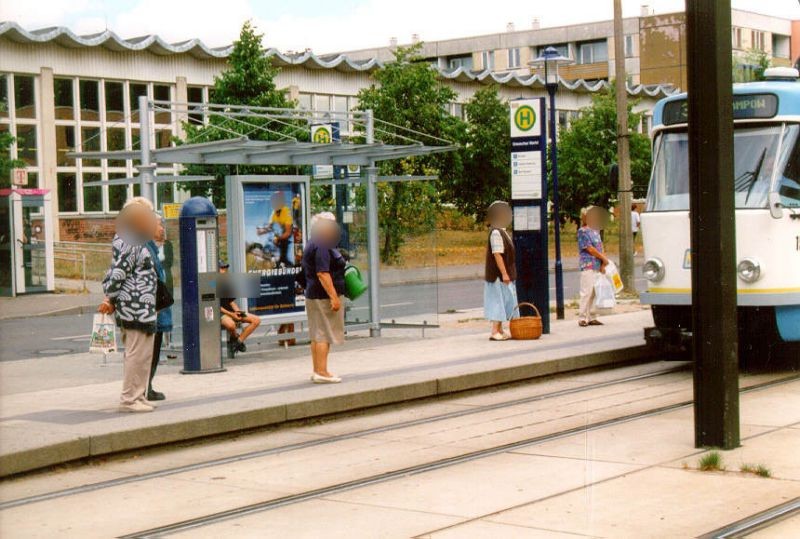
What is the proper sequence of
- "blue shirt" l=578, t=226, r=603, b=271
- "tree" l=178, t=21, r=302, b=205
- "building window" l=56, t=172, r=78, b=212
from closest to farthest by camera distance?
"blue shirt" l=578, t=226, r=603, b=271 → "tree" l=178, t=21, r=302, b=205 → "building window" l=56, t=172, r=78, b=212

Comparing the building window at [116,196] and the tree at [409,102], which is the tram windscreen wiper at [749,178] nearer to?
the tree at [409,102]

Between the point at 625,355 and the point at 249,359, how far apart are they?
4.58 metres

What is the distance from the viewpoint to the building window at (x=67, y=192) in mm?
42562

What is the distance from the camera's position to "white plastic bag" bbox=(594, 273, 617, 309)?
706 inches

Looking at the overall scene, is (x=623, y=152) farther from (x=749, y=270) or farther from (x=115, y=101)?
(x=115, y=101)

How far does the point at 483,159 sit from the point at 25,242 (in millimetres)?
23948

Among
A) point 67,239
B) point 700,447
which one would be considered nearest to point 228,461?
point 700,447

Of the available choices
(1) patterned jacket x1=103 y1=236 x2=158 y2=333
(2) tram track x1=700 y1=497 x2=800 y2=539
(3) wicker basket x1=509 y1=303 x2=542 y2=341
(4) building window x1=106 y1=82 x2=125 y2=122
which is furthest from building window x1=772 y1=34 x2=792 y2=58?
(2) tram track x1=700 y1=497 x2=800 y2=539

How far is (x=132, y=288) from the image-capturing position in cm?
1009

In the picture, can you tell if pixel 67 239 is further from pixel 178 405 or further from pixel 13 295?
pixel 178 405

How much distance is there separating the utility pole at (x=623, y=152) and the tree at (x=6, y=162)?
17008 millimetres

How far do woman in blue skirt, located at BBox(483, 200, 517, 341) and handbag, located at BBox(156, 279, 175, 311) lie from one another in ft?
18.3

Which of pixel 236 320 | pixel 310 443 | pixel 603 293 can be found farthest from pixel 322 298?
pixel 603 293

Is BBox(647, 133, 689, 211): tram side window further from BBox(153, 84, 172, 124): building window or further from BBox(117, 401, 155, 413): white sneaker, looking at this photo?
BBox(153, 84, 172, 124): building window
